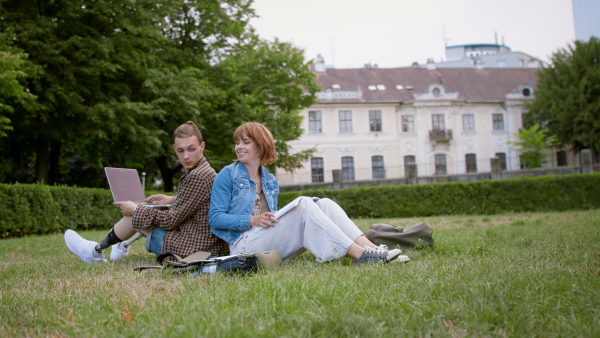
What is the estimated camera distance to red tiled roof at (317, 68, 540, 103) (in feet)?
132

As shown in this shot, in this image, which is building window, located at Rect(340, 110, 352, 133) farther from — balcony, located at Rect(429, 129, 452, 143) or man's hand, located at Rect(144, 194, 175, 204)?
man's hand, located at Rect(144, 194, 175, 204)

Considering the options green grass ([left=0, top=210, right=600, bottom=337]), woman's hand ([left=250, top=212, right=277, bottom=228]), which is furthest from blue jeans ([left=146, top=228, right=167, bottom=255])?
woman's hand ([left=250, top=212, right=277, bottom=228])

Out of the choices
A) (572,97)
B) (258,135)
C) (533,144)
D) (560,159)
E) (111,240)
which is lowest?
(111,240)

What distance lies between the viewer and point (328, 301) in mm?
2785

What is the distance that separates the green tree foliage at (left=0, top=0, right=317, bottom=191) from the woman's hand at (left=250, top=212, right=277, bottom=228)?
11139 mm

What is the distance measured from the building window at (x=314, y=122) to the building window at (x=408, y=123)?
6.35 m

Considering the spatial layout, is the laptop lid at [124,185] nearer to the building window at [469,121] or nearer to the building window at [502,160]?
the building window at [469,121]

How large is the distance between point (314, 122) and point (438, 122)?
9.38m

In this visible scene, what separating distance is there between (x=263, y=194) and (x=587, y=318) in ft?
9.56

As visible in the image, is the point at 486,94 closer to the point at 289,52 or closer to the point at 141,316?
the point at 289,52

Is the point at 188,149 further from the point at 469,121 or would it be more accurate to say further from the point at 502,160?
the point at 502,160

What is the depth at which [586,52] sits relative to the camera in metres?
37.5

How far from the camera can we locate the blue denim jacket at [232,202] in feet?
14.5

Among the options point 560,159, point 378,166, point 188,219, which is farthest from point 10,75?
point 560,159
